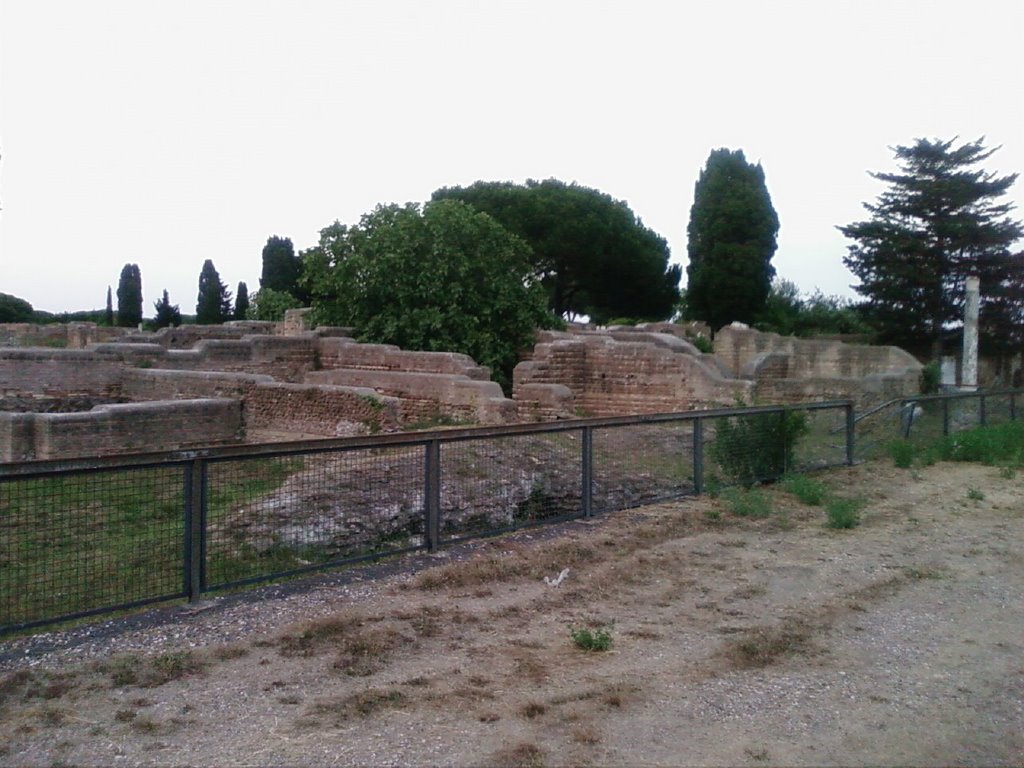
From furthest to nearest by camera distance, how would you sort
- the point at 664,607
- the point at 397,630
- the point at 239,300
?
the point at 239,300 → the point at 664,607 → the point at 397,630

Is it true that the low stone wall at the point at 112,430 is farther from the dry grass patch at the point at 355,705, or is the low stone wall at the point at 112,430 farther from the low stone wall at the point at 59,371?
the dry grass patch at the point at 355,705

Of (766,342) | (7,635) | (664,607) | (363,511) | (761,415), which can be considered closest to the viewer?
(7,635)

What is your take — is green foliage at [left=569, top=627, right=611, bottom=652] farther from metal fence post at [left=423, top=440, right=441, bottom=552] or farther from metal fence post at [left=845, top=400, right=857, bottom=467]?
metal fence post at [left=845, top=400, right=857, bottom=467]

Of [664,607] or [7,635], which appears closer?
[7,635]

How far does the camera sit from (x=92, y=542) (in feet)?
21.0

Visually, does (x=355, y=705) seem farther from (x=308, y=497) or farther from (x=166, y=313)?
(x=166, y=313)

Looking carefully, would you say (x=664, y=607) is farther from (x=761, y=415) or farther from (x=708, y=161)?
(x=708, y=161)

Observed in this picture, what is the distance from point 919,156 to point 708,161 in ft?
57.6

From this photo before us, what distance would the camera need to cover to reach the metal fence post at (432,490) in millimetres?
7555

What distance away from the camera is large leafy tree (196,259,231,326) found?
60062 mm

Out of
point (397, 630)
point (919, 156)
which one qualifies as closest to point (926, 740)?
point (397, 630)

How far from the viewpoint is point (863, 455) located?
14.1 metres

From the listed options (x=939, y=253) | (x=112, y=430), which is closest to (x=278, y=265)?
(x=939, y=253)

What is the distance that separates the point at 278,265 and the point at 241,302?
155 inches
